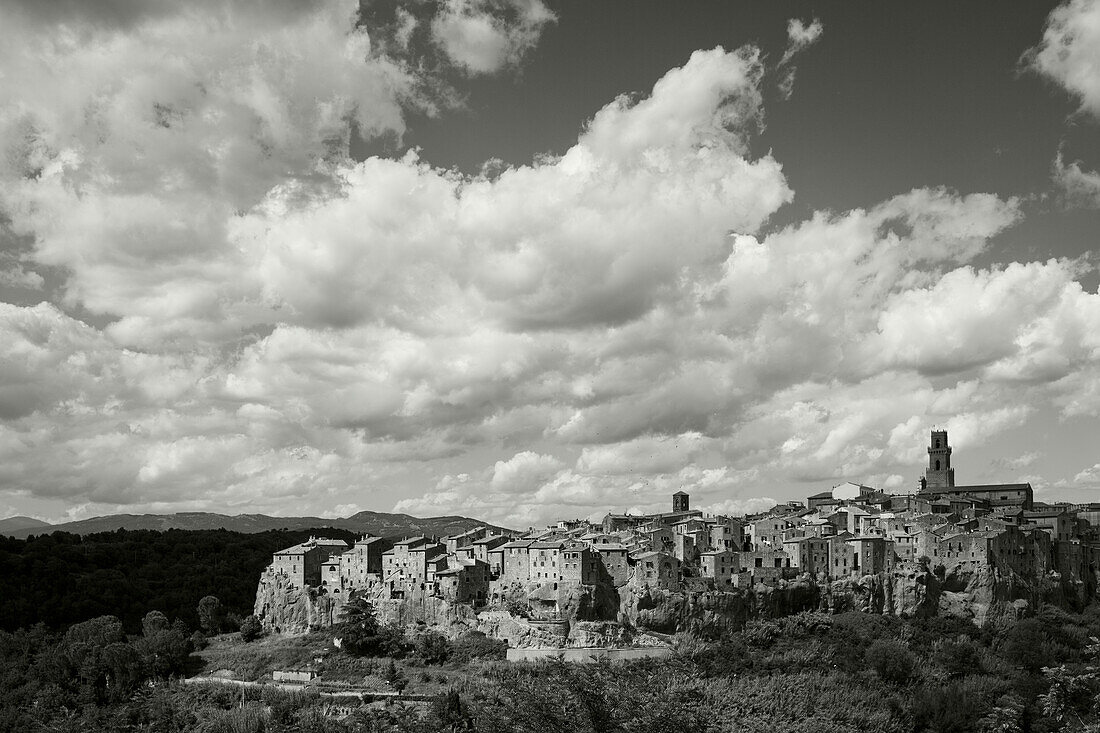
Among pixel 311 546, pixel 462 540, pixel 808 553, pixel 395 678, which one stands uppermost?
pixel 462 540

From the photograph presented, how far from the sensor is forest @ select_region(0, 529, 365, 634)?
76125mm

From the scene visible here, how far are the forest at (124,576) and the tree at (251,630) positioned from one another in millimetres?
8069

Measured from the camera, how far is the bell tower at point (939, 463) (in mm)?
90312

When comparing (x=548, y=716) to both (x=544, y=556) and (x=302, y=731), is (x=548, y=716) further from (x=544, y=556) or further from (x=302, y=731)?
(x=544, y=556)

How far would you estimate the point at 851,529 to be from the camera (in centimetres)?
6750

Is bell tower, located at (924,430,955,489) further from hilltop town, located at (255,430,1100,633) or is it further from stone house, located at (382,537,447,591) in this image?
stone house, located at (382,537,447,591)

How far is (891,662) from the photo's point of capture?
52250 millimetres

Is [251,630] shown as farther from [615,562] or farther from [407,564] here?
[615,562]

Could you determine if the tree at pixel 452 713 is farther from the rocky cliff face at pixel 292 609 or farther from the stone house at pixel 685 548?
the stone house at pixel 685 548

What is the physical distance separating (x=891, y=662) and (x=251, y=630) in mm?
40793

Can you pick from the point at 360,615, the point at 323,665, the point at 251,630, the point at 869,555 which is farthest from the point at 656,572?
the point at 251,630

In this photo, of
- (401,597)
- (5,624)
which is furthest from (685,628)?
(5,624)

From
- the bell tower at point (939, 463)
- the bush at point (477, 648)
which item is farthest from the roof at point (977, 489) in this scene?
the bush at point (477, 648)

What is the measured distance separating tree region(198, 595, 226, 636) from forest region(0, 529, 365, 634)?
1236 mm
